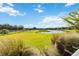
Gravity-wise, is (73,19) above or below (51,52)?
above

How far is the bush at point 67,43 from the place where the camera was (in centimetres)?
198

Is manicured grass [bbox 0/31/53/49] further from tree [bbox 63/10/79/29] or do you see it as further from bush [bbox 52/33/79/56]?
tree [bbox 63/10/79/29]

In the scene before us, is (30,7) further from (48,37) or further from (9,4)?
(48,37)

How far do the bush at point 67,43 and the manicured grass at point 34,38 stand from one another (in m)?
0.11

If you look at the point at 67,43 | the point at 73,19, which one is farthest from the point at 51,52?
the point at 73,19

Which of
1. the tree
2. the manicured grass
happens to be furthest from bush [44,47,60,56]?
the tree

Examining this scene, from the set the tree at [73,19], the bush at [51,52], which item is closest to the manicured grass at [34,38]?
the bush at [51,52]

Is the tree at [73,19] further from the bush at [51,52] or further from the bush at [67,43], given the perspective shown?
the bush at [51,52]

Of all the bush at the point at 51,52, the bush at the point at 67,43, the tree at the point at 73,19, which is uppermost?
the tree at the point at 73,19

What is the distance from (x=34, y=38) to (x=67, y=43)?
0.37 meters

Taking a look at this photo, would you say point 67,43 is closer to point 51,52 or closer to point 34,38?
point 51,52

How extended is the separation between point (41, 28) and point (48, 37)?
0.42 ft

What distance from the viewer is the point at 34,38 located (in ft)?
6.46

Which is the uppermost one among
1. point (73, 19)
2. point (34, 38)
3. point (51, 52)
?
point (73, 19)
